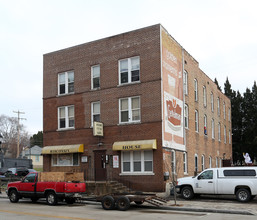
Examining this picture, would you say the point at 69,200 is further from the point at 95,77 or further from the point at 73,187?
the point at 95,77

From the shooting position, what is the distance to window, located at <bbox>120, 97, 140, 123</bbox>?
25.5m

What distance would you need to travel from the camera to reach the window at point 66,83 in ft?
95.1

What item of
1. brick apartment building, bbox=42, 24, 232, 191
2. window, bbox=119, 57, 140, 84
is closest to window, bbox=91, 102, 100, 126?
brick apartment building, bbox=42, 24, 232, 191

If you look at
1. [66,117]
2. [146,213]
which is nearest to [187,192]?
[146,213]

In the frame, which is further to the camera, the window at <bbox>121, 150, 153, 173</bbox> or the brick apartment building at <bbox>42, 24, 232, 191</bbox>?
the brick apartment building at <bbox>42, 24, 232, 191</bbox>

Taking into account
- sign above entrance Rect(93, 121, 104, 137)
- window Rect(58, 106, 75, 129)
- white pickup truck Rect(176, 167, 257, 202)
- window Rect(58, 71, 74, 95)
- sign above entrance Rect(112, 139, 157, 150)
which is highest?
window Rect(58, 71, 74, 95)

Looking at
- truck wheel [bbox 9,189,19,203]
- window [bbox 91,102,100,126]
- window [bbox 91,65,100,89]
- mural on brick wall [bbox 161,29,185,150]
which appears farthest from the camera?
window [bbox 91,65,100,89]

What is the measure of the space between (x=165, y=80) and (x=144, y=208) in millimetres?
10376

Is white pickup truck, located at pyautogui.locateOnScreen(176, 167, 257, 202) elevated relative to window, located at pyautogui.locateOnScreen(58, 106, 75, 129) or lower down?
lower down

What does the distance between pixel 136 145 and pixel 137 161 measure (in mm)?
1325

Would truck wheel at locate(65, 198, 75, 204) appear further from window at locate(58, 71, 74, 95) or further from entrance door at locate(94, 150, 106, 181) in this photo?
window at locate(58, 71, 74, 95)

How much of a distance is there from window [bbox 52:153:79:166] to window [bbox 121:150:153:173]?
170 inches

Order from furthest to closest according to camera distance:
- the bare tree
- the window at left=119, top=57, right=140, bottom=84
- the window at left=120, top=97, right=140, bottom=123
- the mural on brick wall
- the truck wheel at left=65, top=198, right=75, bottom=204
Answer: the bare tree, the window at left=119, top=57, right=140, bottom=84, the window at left=120, top=97, right=140, bottom=123, the mural on brick wall, the truck wheel at left=65, top=198, right=75, bottom=204

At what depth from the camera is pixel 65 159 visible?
2841cm
